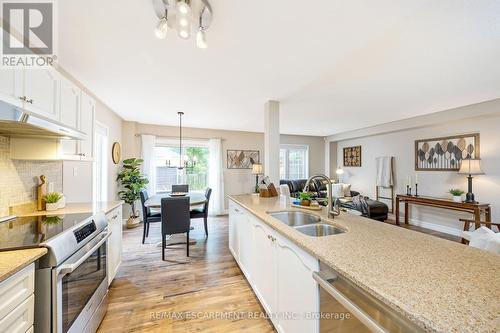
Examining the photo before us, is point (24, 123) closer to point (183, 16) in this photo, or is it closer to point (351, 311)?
point (183, 16)

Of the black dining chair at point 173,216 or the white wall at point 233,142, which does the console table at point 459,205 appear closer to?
the white wall at point 233,142

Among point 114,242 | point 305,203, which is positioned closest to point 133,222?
point 114,242

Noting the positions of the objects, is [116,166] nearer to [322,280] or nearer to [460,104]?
[322,280]

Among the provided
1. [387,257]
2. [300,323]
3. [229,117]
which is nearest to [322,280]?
[387,257]

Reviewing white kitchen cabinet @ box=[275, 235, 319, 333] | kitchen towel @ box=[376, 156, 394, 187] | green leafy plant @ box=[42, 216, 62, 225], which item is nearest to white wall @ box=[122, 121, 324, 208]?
kitchen towel @ box=[376, 156, 394, 187]

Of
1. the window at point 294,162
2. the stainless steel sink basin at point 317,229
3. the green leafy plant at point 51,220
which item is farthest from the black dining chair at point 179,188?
the window at point 294,162

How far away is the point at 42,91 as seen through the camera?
1500 millimetres

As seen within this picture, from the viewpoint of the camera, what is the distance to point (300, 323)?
119 cm

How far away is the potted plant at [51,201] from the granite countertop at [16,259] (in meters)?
1.11

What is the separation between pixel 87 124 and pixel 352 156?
6.47 metres

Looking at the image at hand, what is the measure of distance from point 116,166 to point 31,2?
11.0 feet

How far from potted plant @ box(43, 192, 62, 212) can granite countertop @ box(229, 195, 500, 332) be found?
2.16 meters

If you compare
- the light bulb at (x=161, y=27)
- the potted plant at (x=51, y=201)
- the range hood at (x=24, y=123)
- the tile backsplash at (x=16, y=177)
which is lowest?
the potted plant at (x=51, y=201)

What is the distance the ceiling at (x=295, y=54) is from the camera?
1.40 m
